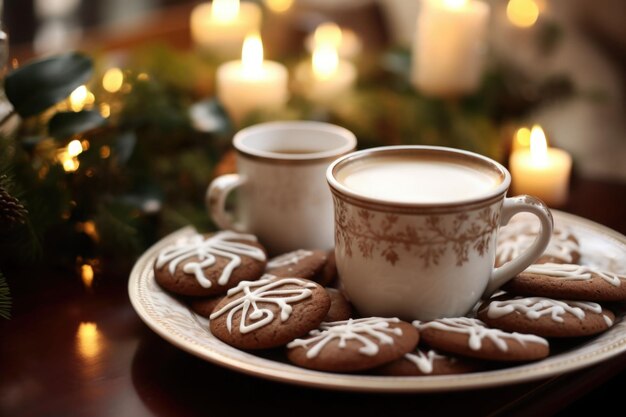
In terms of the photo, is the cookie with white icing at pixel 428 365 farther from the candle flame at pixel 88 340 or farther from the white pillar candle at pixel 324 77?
the white pillar candle at pixel 324 77

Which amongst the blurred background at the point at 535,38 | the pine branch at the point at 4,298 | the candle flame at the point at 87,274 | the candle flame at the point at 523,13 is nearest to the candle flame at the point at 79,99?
the candle flame at the point at 87,274

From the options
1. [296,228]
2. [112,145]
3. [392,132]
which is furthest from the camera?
[392,132]

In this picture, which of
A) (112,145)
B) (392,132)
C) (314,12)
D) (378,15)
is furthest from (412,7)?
(112,145)

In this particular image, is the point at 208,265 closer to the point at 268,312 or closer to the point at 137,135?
the point at 268,312

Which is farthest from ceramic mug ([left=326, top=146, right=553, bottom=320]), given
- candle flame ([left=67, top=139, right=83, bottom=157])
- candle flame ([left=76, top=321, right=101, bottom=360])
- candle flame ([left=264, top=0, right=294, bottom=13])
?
candle flame ([left=264, top=0, right=294, bottom=13])

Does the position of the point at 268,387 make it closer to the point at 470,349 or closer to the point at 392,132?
the point at 470,349
